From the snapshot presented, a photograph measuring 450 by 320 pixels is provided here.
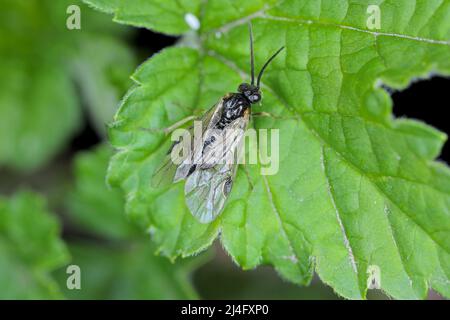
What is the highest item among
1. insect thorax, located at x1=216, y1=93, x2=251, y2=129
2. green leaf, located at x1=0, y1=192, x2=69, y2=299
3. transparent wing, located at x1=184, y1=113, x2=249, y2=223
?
insect thorax, located at x1=216, y1=93, x2=251, y2=129

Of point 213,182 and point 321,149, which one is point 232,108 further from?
point 321,149

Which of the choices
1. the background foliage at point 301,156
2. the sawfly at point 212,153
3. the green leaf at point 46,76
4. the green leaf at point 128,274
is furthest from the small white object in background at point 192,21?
the green leaf at point 128,274

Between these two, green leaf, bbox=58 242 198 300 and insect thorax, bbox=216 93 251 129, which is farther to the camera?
green leaf, bbox=58 242 198 300

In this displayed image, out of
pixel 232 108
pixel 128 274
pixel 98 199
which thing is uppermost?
pixel 232 108

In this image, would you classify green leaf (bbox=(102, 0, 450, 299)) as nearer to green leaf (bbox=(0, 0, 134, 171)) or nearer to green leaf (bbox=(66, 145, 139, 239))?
green leaf (bbox=(66, 145, 139, 239))

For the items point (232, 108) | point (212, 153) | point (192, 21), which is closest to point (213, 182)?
point (212, 153)

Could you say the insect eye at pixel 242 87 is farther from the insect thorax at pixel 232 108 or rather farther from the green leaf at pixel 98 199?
the green leaf at pixel 98 199

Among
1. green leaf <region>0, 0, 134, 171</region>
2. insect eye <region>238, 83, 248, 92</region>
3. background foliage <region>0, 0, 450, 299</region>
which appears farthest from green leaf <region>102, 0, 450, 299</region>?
green leaf <region>0, 0, 134, 171</region>
